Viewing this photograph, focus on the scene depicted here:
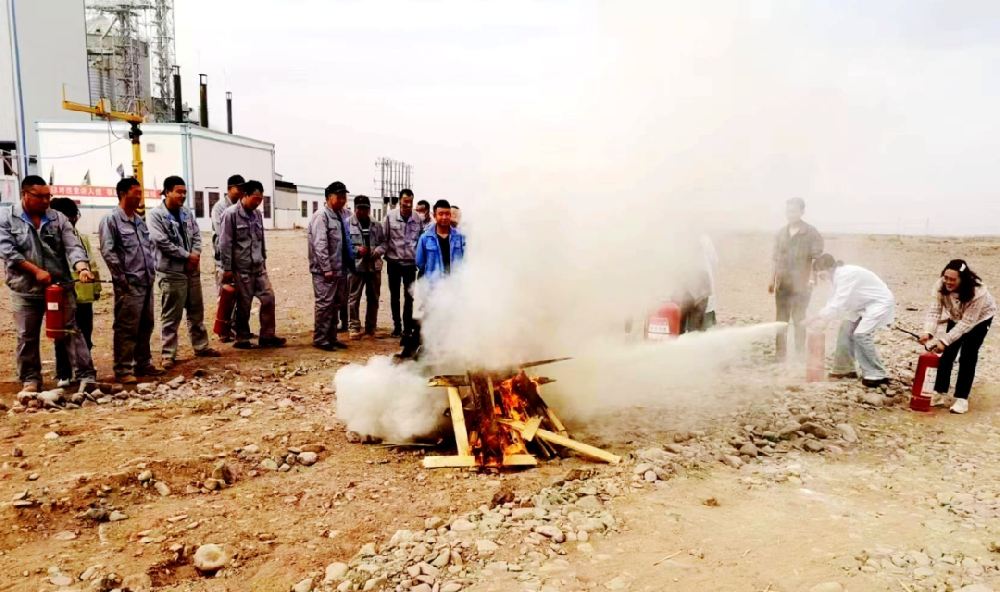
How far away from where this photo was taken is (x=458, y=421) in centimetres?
471

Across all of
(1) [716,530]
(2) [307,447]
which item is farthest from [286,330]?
(1) [716,530]

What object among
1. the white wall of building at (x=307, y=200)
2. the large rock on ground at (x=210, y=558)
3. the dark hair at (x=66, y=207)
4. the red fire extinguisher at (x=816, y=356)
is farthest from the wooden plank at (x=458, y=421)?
the white wall of building at (x=307, y=200)

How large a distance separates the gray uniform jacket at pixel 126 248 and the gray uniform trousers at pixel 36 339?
0.50 meters

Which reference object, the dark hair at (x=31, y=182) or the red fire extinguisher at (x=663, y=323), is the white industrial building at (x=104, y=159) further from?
the red fire extinguisher at (x=663, y=323)

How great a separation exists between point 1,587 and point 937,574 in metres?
4.59

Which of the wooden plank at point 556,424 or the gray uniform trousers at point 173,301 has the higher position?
the gray uniform trousers at point 173,301

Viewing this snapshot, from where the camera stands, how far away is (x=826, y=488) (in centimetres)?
419

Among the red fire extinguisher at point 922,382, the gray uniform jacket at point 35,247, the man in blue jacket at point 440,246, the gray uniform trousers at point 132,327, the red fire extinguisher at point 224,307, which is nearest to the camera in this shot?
the gray uniform jacket at point 35,247

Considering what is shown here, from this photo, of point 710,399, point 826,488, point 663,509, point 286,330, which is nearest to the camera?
point 663,509

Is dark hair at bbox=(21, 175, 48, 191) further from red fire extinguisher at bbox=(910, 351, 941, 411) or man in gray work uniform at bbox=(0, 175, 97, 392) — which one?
red fire extinguisher at bbox=(910, 351, 941, 411)

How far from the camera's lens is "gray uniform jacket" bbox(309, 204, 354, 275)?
26.7ft

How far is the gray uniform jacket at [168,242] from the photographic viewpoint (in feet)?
22.7

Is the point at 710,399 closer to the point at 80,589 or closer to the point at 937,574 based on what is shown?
the point at 937,574

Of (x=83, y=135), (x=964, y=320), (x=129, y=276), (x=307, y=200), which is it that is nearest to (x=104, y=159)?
(x=83, y=135)
